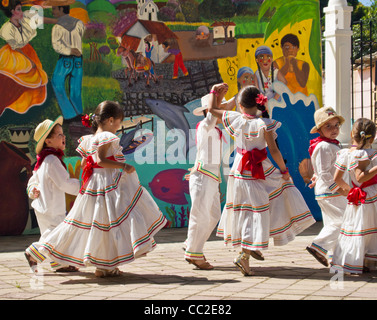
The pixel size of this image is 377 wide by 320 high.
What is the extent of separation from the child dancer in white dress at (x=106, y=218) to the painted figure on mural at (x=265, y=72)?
4.98 metres

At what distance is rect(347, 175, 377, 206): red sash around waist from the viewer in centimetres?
665

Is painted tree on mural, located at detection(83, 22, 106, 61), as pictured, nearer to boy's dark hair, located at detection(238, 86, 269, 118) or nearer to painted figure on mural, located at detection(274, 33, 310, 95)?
painted figure on mural, located at detection(274, 33, 310, 95)

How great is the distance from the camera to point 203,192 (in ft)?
23.6

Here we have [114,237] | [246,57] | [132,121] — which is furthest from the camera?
[246,57]

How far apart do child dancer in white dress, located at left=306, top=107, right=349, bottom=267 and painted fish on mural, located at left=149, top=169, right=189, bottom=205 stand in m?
3.66

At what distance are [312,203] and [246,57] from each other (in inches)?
109

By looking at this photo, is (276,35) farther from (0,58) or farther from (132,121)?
(0,58)

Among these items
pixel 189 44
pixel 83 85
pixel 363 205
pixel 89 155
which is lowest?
pixel 363 205

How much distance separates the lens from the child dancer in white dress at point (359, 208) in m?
6.58

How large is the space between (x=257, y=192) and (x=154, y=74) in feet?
14.8

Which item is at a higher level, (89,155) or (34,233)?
(89,155)

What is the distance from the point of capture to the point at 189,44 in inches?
427

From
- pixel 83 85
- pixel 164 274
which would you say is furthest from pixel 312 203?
pixel 164 274

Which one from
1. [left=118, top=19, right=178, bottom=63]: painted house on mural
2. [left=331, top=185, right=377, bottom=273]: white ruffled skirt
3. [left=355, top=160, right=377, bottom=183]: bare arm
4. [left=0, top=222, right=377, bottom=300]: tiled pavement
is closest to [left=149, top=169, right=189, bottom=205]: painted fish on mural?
[left=118, top=19, right=178, bottom=63]: painted house on mural
